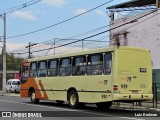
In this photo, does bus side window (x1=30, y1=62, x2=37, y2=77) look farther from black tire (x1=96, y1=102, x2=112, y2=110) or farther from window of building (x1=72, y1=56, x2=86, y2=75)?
black tire (x1=96, y1=102, x2=112, y2=110)

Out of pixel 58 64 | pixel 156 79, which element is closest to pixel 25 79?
pixel 58 64

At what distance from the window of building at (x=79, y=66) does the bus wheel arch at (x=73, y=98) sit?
0.99 m

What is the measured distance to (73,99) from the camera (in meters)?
21.8

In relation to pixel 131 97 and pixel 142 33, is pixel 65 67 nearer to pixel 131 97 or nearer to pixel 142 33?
pixel 131 97

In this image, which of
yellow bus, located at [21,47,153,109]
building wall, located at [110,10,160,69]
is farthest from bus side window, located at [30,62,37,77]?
building wall, located at [110,10,160,69]

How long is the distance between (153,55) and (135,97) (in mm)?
11626

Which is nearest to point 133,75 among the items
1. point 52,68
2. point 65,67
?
point 65,67

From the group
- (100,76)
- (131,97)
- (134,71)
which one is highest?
(134,71)

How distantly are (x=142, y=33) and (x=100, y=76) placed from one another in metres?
12.9

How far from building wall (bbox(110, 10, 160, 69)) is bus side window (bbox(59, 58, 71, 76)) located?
948cm

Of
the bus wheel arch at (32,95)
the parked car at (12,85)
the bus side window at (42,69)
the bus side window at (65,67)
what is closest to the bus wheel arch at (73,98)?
the bus side window at (65,67)

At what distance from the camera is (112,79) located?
1872cm

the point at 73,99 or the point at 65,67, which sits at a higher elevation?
the point at 65,67

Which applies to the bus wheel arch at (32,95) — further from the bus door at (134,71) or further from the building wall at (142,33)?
the building wall at (142,33)
